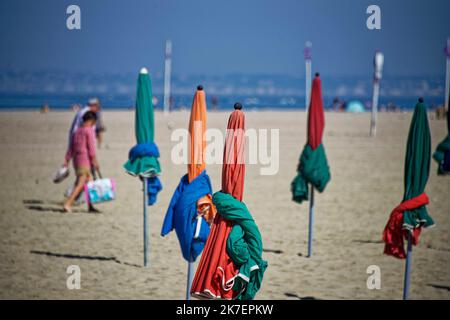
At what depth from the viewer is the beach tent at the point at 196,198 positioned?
608 centimetres

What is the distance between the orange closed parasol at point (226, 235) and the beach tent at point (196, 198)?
2.82 feet

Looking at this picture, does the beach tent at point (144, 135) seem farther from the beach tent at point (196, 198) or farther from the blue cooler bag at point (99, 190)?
the blue cooler bag at point (99, 190)

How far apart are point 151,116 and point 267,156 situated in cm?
1445

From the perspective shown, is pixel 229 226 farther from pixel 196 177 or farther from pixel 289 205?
pixel 289 205

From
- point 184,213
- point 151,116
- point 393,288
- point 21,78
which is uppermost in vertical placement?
point 21,78

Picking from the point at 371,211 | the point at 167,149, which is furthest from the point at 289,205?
the point at 167,149

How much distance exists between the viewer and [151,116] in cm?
869

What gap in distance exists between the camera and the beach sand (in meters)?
8.29

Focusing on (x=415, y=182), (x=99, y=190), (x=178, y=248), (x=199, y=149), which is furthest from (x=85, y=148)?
(x=415, y=182)

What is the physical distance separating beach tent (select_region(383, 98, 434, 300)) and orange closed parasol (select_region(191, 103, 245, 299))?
2.37 metres

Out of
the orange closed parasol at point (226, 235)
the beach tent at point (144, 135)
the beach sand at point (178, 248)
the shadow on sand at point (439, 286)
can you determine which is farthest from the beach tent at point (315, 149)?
the orange closed parasol at point (226, 235)

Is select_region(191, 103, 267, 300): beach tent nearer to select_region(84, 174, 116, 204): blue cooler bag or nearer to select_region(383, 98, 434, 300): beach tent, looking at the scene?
select_region(383, 98, 434, 300): beach tent

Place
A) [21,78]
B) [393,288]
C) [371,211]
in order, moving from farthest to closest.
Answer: [21,78], [371,211], [393,288]
